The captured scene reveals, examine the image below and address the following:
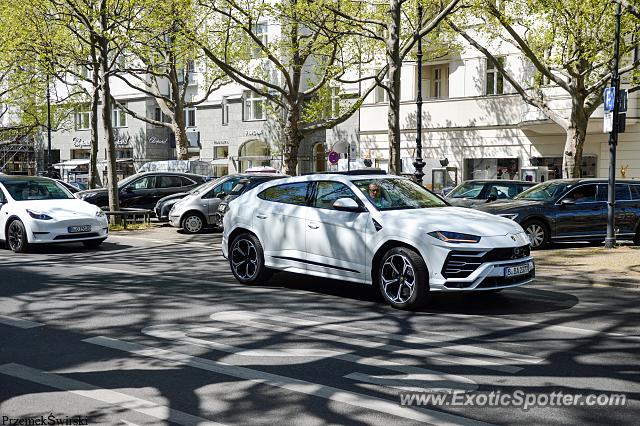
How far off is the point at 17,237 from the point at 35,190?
4.18 feet

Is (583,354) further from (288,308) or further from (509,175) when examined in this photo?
(509,175)

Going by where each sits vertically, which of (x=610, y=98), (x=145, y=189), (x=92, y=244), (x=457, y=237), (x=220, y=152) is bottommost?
(x=92, y=244)

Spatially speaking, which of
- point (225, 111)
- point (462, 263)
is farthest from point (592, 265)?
point (225, 111)

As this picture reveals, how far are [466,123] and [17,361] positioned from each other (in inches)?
1214

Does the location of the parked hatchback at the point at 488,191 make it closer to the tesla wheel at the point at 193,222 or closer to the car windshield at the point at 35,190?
the tesla wheel at the point at 193,222

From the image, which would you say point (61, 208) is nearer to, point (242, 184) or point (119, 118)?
point (242, 184)

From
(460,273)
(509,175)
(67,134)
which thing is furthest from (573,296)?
(67,134)

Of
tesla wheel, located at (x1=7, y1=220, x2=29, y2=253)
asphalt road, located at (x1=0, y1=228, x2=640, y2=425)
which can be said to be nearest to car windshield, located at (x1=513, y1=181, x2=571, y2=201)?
asphalt road, located at (x1=0, y1=228, x2=640, y2=425)

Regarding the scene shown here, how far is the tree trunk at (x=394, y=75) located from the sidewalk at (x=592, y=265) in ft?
17.1

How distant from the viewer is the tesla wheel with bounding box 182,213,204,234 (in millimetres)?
20172

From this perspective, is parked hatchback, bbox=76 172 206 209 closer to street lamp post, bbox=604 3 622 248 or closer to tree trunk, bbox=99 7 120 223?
tree trunk, bbox=99 7 120 223

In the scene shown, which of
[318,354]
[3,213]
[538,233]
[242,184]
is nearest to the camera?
[318,354]

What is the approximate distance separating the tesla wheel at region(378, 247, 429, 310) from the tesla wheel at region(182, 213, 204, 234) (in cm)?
1180

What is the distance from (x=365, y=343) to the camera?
7.14 metres
